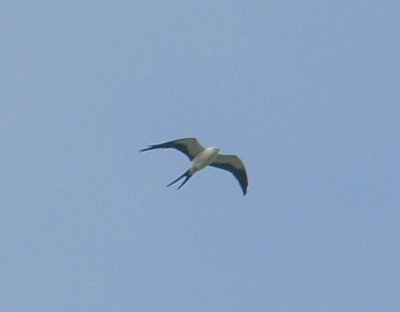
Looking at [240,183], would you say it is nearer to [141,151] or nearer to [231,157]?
[231,157]

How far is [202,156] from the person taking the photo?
51.5m

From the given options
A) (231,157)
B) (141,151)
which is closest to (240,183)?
(231,157)

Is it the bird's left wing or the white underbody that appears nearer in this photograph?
the white underbody

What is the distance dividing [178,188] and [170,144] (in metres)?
1.84

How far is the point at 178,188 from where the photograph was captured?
4975cm

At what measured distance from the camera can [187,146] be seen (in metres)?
51.2

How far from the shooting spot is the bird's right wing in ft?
167

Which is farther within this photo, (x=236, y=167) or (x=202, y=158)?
(x=236, y=167)

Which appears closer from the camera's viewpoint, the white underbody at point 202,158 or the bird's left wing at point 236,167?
the white underbody at point 202,158

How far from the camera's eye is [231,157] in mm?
52406

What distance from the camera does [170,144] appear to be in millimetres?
51125

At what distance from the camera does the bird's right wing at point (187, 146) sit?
167 feet

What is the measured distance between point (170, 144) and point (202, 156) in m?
1.01

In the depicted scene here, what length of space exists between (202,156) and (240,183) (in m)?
1.88
